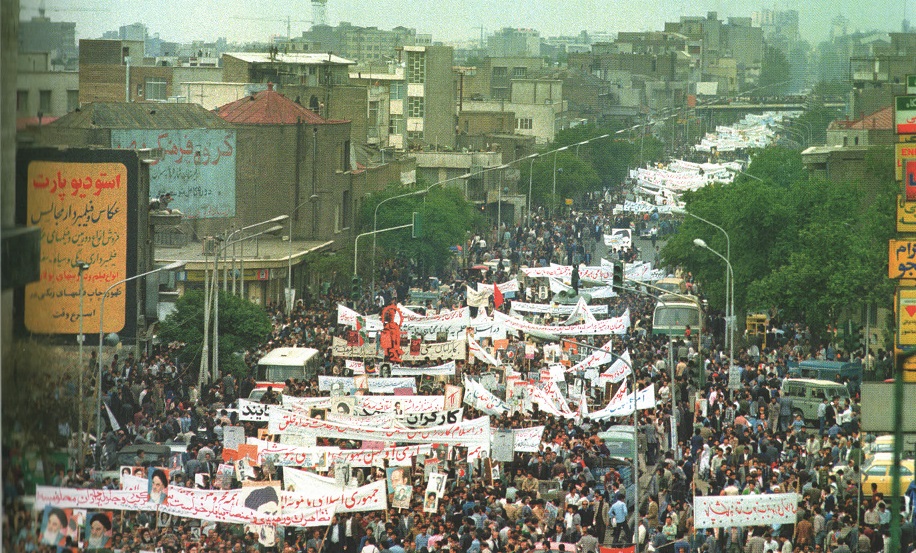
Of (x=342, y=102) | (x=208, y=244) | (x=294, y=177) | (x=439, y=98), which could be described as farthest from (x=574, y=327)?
(x=439, y=98)

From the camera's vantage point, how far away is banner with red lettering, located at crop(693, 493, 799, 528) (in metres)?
18.5

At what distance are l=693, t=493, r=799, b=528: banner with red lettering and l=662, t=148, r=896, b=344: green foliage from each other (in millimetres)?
21107

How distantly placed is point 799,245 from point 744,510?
30.3 metres

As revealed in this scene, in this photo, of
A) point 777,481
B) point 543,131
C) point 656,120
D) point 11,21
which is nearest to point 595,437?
point 777,481

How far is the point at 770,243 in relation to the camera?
1946 inches

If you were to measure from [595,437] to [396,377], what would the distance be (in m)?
6.46

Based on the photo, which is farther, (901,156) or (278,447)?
(901,156)

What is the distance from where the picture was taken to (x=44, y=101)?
4.69m

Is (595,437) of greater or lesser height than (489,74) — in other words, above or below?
below

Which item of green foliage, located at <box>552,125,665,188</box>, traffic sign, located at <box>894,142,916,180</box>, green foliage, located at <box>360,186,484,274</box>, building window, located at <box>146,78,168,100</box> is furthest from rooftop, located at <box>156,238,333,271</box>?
green foliage, located at <box>552,125,665,188</box>

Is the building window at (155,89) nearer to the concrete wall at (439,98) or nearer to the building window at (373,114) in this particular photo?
the building window at (373,114)

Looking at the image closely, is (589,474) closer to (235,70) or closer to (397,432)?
(397,432)

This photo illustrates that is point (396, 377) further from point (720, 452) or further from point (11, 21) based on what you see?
point (11, 21)

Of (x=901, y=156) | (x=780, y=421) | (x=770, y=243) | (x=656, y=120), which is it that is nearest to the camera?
(x=901, y=156)
